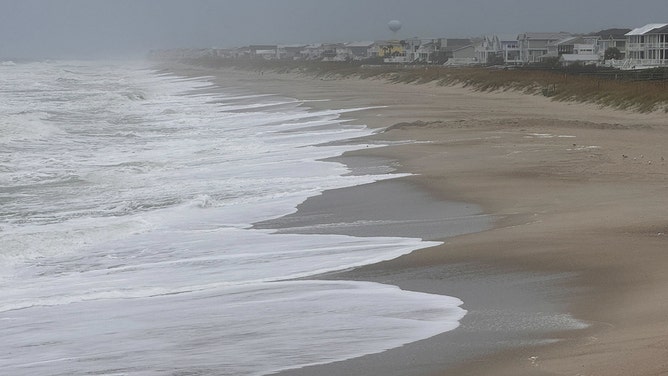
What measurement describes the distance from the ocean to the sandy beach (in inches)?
16.4

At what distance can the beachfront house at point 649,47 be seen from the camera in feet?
210

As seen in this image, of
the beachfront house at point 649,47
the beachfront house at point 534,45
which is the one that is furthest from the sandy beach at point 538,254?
the beachfront house at point 534,45

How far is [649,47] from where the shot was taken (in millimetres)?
65938

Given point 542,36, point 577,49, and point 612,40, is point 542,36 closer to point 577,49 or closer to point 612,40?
point 577,49

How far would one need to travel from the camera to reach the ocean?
696cm

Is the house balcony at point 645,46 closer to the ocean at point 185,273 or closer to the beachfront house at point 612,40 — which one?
the beachfront house at point 612,40

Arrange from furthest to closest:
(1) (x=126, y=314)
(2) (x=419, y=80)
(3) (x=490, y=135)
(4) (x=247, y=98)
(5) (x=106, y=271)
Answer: (2) (x=419, y=80) < (4) (x=247, y=98) < (3) (x=490, y=135) < (5) (x=106, y=271) < (1) (x=126, y=314)

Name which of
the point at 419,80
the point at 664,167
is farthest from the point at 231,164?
the point at 419,80

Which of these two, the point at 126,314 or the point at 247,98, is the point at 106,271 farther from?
the point at 247,98

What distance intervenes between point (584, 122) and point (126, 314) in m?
20.1

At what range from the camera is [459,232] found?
442 inches

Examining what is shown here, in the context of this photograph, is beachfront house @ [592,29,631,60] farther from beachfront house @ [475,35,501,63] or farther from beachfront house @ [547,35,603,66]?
beachfront house @ [475,35,501,63]

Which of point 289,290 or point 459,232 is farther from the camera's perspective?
point 459,232

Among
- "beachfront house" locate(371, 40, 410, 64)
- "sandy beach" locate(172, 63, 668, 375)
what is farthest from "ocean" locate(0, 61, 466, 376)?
"beachfront house" locate(371, 40, 410, 64)
